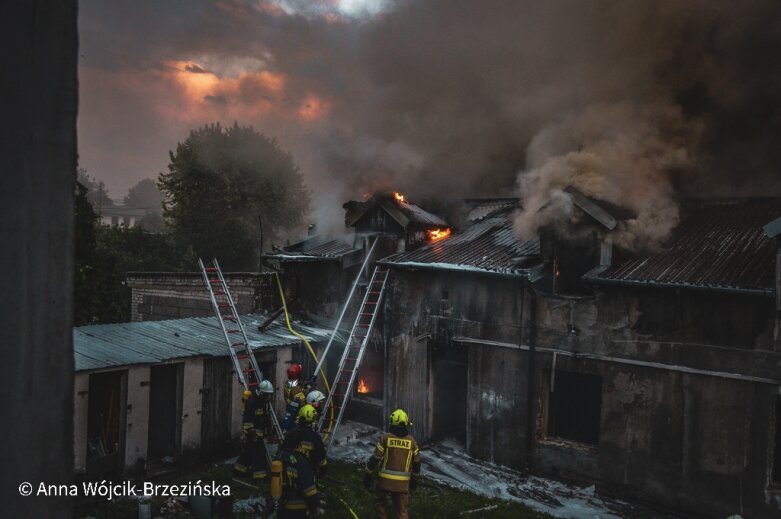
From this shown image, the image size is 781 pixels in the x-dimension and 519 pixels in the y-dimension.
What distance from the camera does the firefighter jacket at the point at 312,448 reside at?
26.3 feet

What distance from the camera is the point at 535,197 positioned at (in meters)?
12.6

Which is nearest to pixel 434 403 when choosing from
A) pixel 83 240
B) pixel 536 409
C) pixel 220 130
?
pixel 536 409

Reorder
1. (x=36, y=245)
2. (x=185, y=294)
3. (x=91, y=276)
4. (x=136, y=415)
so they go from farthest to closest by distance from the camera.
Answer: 1. (x=185, y=294)
2. (x=91, y=276)
3. (x=136, y=415)
4. (x=36, y=245)

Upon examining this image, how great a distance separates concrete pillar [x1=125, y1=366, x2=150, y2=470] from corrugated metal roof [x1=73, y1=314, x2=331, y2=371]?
0.34m

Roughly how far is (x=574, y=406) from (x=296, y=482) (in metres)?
7.04

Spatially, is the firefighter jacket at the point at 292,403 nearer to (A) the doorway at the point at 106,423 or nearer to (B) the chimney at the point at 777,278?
(A) the doorway at the point at 106,423

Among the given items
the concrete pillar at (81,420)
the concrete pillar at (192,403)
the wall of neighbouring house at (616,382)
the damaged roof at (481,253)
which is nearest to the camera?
the wall of neighbouring house at (616,382)

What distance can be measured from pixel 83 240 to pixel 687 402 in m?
16.0

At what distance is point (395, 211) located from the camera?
1504 centimetres

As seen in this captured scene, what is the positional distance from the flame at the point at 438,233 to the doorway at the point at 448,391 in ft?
11.7

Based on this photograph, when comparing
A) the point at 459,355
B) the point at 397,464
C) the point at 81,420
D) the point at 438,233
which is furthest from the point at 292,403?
the point at 438,233

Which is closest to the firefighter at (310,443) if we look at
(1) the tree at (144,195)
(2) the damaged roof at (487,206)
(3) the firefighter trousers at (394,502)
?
(3) the firefighter trousers at (394,502)

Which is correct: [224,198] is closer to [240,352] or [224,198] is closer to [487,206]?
[487,206]

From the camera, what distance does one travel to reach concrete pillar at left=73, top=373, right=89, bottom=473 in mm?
9422
